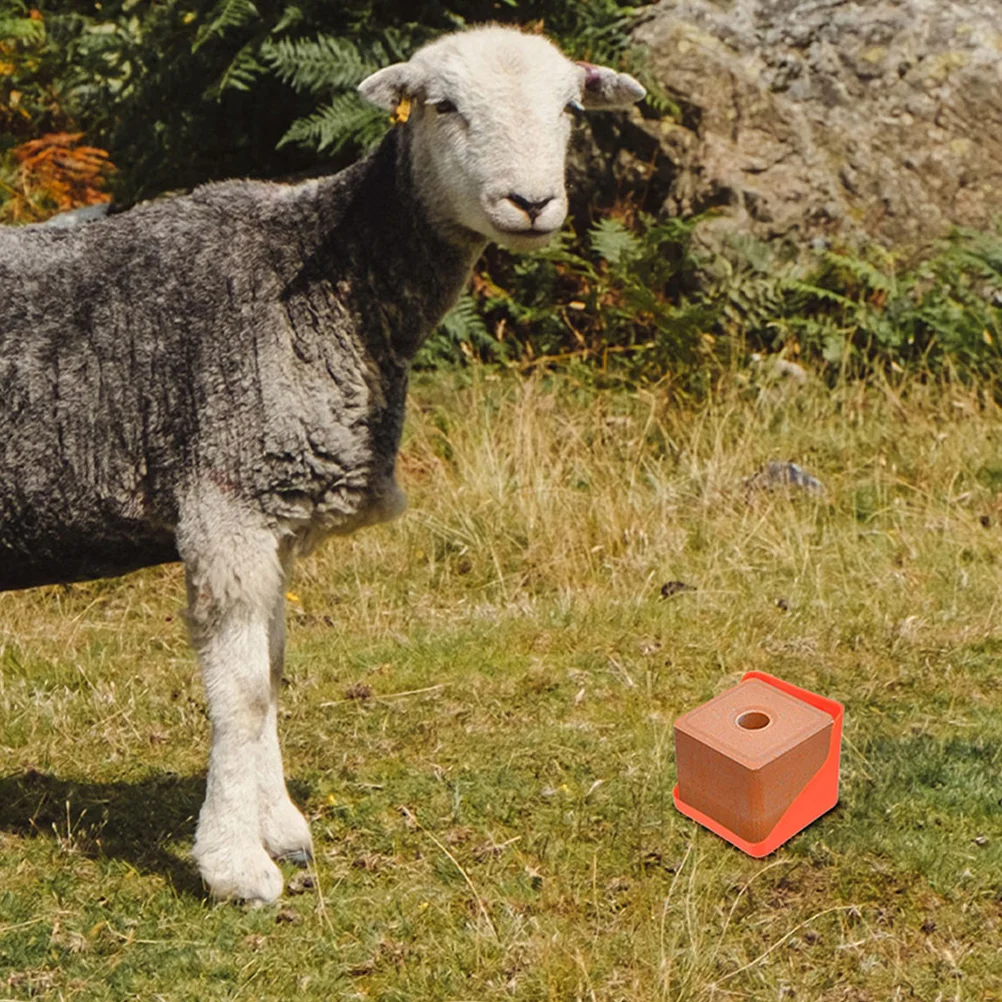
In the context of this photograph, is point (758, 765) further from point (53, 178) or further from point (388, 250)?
point (53, 178)

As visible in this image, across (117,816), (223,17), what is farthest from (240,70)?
(117,816)

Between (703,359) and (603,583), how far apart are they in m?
2.19

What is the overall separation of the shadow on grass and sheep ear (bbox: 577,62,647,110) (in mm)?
2632

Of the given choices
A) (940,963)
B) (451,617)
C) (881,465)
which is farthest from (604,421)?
(940,963)

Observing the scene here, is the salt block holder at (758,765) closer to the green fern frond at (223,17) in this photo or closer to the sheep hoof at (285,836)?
the sheep hoof at (285,836)

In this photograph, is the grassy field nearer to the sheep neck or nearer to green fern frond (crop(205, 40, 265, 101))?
the sheep neck

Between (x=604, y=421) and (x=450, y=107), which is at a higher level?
(x=450, y=107)

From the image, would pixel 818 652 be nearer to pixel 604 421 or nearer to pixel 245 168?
pixel 604 421

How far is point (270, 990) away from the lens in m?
3.90

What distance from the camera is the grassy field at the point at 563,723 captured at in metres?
4.00

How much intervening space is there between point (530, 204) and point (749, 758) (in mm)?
1755

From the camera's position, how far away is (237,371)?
414 cm

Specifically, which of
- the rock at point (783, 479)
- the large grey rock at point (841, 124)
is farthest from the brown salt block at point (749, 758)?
the large grey rock at point (841, 124)

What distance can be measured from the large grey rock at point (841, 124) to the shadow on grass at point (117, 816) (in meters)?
5.00
